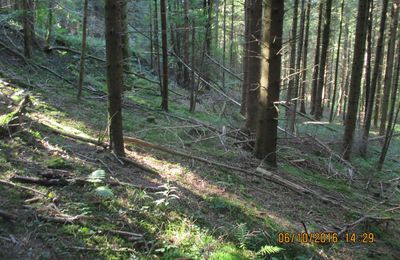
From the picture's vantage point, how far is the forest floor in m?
3.86

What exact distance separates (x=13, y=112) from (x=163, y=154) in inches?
112

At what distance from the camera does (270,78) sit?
788 cm

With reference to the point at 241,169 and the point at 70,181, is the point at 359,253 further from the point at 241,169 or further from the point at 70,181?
the point at 70,181

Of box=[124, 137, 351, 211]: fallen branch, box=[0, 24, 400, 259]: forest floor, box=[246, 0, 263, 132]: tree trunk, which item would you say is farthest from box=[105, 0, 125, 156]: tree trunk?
box=[246, 0, 263, 132]: tree trunk

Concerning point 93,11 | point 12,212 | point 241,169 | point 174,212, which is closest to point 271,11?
point 241,169

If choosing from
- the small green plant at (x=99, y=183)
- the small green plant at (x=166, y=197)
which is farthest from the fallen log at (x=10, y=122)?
the small green plant at (x=166, y=197)

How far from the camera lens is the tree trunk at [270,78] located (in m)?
7.66

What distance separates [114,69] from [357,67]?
852 cm

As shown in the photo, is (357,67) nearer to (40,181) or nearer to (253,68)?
(253,68)

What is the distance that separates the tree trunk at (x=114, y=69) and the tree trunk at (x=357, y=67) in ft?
25.7

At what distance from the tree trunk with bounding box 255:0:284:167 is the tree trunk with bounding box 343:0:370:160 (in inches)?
171

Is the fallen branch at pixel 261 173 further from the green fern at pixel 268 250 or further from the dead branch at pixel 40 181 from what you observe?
the green fern at pixel 268 250
